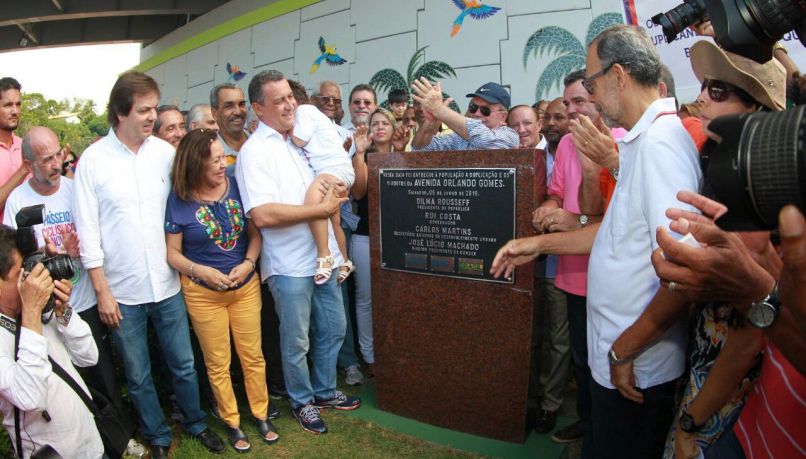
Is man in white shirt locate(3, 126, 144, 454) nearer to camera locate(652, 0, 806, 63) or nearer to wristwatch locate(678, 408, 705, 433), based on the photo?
wristwatch locate(678, 408, 705, 433)

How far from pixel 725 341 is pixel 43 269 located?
7.98ft

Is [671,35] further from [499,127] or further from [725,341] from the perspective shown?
[499,127]

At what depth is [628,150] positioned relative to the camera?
6.01 feet

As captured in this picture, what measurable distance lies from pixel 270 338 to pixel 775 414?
325 cm

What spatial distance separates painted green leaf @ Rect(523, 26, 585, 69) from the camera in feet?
17.9

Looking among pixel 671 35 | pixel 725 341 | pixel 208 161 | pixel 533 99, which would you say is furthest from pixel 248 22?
pixel 725 341

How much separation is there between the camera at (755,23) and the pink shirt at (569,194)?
140cm

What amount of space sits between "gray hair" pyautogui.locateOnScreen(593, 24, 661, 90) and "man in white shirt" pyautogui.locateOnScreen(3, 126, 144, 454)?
2.84 m

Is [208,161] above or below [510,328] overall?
above

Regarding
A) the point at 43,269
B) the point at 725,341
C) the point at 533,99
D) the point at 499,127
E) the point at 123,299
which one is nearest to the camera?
the point at 725,341

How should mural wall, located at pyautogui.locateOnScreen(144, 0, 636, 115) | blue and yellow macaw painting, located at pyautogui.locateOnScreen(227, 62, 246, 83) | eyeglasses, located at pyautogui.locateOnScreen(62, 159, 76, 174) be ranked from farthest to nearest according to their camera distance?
blue and yellow macaw painting, located at pyautogui.locateOnScreen(227, 62, 246, 83)
mural wall, located at pyautogui.locateOnScreen(144, 0, 636, 115)
eyeglasses, located at pyautogui.locateOnScreen(62, 159, 76, 174)

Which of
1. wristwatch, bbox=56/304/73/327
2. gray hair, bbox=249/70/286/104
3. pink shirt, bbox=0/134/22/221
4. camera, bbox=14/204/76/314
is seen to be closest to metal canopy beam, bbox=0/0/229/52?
pink shirt, bbox=0/134/22/221

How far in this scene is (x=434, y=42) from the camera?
6.75 m

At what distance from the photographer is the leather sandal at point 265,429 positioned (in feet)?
10.7
